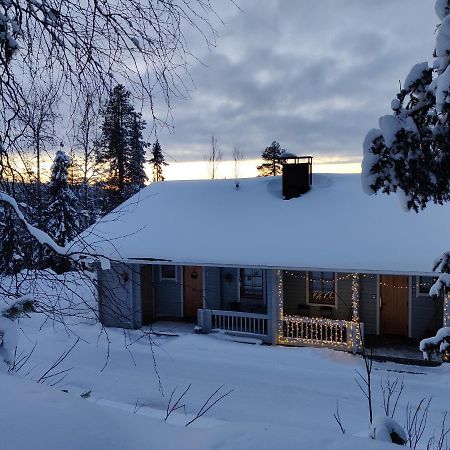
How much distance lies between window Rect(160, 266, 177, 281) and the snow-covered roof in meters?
1.69

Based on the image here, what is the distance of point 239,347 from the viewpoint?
13281 mm

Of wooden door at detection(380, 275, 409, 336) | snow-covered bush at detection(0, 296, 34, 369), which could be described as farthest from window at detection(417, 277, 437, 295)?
snow-covered bush at detection(0, 296, 34, 369)

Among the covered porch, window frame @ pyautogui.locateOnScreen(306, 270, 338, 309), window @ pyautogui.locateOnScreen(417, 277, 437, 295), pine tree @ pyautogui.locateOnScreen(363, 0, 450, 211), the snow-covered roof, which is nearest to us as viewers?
pine tree @ pyautogui.locateOnScreen(363, 0, 450, 211)

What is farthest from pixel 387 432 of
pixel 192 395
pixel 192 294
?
pixel 192 294

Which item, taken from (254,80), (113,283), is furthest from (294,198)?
(254,80)

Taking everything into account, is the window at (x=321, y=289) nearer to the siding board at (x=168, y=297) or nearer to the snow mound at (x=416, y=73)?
the siding board at (x=168, y=297)

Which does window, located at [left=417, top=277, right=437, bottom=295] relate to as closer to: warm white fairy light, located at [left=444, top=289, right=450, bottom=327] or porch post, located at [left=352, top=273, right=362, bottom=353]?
warm white fairy light, located at [left=444, top=289, right=450, bottom=327]

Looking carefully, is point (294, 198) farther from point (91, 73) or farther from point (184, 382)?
point (91, 73)

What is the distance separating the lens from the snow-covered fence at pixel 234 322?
45.9 feet

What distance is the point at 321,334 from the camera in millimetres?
12906

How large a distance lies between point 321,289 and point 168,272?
6113 mm

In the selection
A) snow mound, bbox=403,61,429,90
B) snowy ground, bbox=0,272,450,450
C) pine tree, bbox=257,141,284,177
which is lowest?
snowy ground, bbox=0,272,450,450

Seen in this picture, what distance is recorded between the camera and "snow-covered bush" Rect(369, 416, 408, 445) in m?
3.43

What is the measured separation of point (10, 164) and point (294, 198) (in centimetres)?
1352
